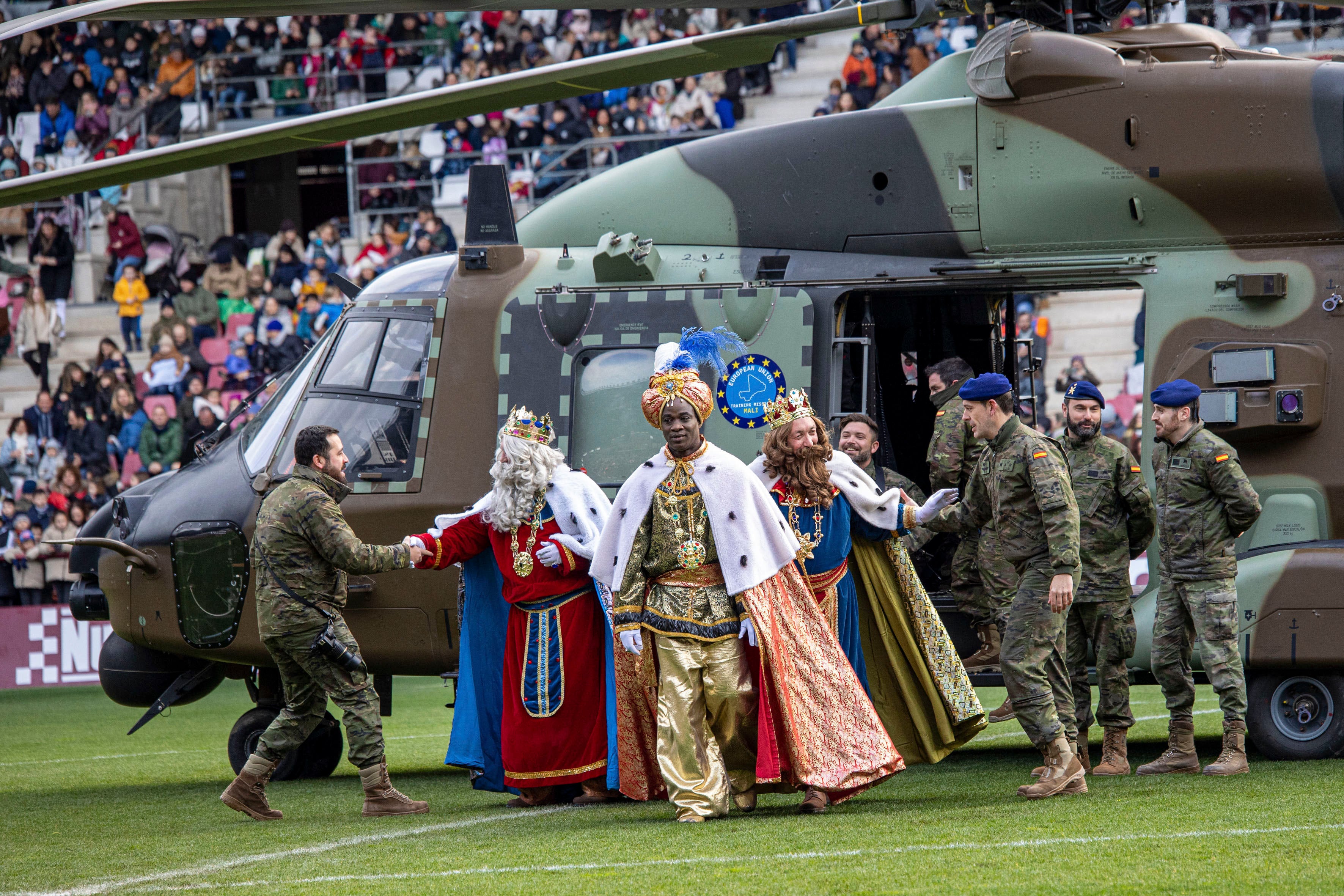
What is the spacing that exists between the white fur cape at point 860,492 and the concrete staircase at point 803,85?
42.7 ft

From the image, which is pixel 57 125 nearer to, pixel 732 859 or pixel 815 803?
pixel 815 803

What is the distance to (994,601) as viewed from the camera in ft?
26.4

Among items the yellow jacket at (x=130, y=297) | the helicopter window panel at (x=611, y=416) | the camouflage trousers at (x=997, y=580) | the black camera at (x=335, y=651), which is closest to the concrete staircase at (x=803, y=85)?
the yellow jacket at (x=130, y=297)

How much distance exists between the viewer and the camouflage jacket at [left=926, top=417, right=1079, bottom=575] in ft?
22.1

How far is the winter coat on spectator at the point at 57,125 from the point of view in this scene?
21797 mm

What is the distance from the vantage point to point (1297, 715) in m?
7.91

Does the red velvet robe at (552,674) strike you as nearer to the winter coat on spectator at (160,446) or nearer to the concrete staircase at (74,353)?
the winter coat on spectator at (160,446)

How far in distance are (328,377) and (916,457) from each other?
139 inches

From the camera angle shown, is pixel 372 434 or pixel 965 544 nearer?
pixel 965 544

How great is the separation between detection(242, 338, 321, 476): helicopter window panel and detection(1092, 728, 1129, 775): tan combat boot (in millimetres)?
4590

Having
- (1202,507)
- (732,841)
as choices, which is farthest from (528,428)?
(1202,507)

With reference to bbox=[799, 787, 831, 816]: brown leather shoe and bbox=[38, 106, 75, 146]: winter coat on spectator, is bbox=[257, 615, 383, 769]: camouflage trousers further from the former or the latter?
bbox=[38, 106, 75, 146]: winter coat on spectator

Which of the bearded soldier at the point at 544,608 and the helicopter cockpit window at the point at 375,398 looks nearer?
A: the bearded soldier at the point at 544,608

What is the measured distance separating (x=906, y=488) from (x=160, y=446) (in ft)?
34.2
